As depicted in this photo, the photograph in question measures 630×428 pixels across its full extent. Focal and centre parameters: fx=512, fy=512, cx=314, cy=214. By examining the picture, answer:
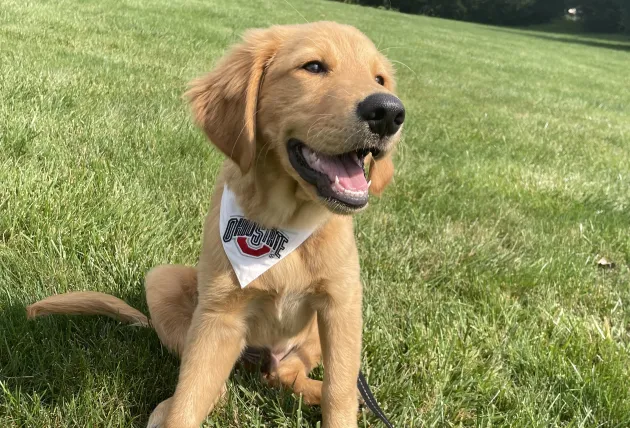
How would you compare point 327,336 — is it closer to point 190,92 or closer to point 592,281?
point 190,92

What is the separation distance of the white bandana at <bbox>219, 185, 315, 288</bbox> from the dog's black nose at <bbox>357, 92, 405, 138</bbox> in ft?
1.55

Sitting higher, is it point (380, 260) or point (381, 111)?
point (381, 111)

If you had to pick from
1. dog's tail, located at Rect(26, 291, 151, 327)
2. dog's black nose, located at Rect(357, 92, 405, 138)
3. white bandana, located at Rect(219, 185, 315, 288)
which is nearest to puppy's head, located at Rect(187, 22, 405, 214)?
dog's black nose, located at Rect(357, 92, 405, 138)

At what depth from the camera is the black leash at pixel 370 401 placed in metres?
1.75

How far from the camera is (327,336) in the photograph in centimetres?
179

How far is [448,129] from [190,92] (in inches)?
185

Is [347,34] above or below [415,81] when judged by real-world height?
above

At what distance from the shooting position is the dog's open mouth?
1653 millimetres

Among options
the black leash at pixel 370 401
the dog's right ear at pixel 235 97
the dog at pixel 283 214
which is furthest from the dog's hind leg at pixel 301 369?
the dog's right ear at pixel 235 97

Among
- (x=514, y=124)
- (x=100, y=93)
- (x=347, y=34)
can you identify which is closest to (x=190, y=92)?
(x=347, y=34)

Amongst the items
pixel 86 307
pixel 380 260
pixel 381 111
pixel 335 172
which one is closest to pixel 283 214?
pixel 335 172

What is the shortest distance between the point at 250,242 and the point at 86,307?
691 mm

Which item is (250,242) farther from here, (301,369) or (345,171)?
(301,369)

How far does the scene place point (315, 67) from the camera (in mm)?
1841
